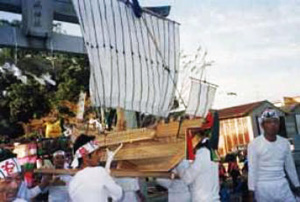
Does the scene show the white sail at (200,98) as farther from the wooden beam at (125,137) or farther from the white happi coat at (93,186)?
the white happi coat at (93,186)

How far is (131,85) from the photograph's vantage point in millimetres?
6512

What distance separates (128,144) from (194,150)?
0.78m

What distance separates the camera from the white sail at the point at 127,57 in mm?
6207

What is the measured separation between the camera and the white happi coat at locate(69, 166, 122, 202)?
383cm

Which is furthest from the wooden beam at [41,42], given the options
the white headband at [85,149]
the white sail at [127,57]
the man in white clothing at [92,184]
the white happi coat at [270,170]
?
the white happi coat at [270,170]

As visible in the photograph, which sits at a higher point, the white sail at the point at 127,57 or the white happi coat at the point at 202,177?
the white sail at the point at 127,57

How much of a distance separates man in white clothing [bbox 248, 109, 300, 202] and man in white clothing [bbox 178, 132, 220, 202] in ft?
1.43

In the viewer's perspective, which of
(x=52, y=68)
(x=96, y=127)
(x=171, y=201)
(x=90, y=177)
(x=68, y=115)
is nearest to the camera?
(x=90, y=177)

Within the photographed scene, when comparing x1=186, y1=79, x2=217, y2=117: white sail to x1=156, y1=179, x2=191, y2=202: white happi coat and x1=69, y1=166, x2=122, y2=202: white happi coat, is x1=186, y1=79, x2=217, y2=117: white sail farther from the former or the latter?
x1=69, y1=166, x2=122, y2=202: white happi coat

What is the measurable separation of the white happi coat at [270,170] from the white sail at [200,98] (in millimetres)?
1052

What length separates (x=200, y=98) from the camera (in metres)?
5.78

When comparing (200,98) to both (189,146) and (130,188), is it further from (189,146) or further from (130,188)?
(189,146)

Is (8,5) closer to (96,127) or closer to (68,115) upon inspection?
(96,127)

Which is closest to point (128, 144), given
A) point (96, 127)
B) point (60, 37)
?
point (96, 127)
